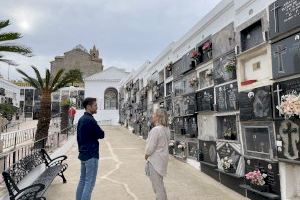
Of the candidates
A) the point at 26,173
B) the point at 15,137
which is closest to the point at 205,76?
the point at 26,173

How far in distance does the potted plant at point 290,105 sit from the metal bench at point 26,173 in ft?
12.2

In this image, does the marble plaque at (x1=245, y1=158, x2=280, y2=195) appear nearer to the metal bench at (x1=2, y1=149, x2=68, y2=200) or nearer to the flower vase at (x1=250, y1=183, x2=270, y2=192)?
the flower vase at (x1=250, y1=183, x2=270, y2=192)

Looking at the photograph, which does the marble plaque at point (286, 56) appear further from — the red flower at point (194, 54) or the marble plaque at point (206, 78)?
the red flower at point (194, 54)

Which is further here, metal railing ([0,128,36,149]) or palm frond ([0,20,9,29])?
metal railing ([0,128,36,149])

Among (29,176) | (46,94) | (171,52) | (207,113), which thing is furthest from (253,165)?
(46,94)

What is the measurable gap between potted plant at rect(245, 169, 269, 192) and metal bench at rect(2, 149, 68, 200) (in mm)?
3449

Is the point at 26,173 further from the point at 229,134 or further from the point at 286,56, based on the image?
the point at 286,56

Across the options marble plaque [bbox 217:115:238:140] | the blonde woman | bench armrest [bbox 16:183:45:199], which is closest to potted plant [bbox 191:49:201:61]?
marble plaque [bbox 217:115:238:140]

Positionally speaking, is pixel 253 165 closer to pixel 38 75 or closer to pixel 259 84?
pixel 259 84

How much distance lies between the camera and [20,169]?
610 centimetres

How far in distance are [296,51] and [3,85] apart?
124 feet

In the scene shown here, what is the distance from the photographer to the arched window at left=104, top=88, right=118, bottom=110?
39.5m

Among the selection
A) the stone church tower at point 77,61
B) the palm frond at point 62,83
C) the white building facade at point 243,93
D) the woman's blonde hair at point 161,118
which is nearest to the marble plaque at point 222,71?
the white building facade at point 243,93

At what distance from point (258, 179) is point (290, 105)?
5.11 feet
